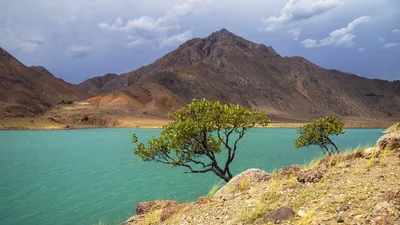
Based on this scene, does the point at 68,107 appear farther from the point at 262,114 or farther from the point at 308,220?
the point at 308,220

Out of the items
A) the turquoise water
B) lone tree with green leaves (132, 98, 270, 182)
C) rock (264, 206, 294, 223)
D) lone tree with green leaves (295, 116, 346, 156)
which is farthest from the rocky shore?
lone tree with green leaves (295, 116, 346, 156)

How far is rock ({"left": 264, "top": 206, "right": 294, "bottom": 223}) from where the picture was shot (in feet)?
24.4

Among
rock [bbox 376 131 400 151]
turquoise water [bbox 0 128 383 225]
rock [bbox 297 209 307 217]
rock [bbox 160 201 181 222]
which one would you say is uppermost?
rock [bbox 376 131 400 151]

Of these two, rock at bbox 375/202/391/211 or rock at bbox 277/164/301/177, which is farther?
rock at bbox 277/164/301/177

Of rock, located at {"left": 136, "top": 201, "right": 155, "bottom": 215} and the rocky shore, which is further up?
the rocky shore

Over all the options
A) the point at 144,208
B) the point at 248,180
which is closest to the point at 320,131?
the point at 248,180

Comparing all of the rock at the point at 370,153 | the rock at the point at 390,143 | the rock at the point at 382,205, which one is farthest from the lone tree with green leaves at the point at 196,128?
the rock at the point at 382,205

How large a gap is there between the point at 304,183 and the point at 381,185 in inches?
91.4

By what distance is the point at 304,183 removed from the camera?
409 inches

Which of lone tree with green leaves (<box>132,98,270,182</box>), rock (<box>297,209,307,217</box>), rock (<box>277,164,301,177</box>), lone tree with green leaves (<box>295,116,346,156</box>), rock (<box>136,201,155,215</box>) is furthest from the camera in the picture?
lone tree with green leaves (<box>295,116,346,156</box>)

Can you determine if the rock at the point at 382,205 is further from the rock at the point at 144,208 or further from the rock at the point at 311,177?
the rock at the point at 144,208

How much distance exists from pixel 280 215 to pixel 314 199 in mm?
1324

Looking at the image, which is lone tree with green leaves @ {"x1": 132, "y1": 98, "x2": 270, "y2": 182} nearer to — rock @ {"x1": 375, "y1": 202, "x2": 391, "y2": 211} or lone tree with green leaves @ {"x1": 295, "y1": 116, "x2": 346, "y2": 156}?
lone tree with green leaves @ {"x1": 295, "y1": 116, "x2": 346, "y2": 156}

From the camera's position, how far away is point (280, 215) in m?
7.55
